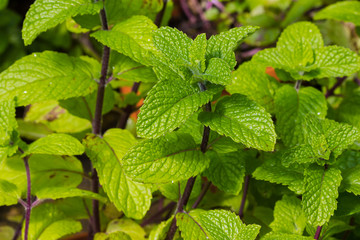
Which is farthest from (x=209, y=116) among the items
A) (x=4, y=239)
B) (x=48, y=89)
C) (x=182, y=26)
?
(x=182, y=26)

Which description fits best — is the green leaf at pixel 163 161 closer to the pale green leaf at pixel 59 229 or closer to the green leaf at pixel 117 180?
the green leaf at pixel 117 180

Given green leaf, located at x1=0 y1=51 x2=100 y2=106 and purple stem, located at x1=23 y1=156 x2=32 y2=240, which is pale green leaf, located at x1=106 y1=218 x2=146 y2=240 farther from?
green leaf, located at x1=0 y1=51 x2=100 y2=106

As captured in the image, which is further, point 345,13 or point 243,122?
point 345,13

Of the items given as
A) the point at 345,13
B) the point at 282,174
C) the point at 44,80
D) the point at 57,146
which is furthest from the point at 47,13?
the point at 345,13

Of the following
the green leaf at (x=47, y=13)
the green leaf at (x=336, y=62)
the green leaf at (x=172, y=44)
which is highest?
the green leaf at (x=47, y=13)

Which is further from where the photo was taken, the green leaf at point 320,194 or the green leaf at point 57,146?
the green leaf at point 57,146

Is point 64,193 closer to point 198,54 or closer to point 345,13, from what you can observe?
point 198,54

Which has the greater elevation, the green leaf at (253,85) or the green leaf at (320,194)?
the green leaf at (253,85)

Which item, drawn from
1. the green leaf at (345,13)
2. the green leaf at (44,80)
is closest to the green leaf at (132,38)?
the green leaf at (44,80)
